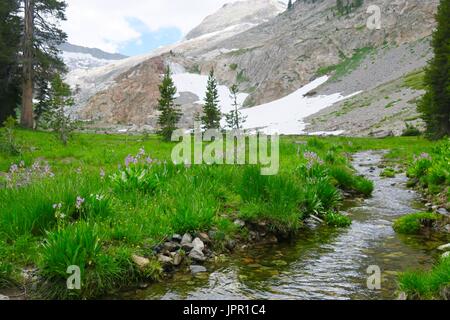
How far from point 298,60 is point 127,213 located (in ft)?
407

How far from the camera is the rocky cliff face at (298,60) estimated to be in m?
107

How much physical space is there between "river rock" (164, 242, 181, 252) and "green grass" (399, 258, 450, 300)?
10.7ft

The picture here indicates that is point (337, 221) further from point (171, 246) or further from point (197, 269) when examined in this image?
point (171, 246)

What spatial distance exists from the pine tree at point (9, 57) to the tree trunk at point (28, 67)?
927mm

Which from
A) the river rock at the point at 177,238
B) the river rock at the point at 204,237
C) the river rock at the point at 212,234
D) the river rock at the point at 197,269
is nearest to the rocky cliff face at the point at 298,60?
the river rock at the point at 212,234

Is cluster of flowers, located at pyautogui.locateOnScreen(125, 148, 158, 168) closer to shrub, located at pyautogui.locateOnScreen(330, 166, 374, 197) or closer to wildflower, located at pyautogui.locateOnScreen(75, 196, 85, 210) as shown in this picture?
wildflower, located at pyautogui.locateOnScreen(75, 196, 85, 210)

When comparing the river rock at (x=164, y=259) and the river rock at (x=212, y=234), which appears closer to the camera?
the river rock at (x=164, y=259)

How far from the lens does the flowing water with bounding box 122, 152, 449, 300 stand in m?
5.30

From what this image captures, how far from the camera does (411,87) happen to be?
222ft
